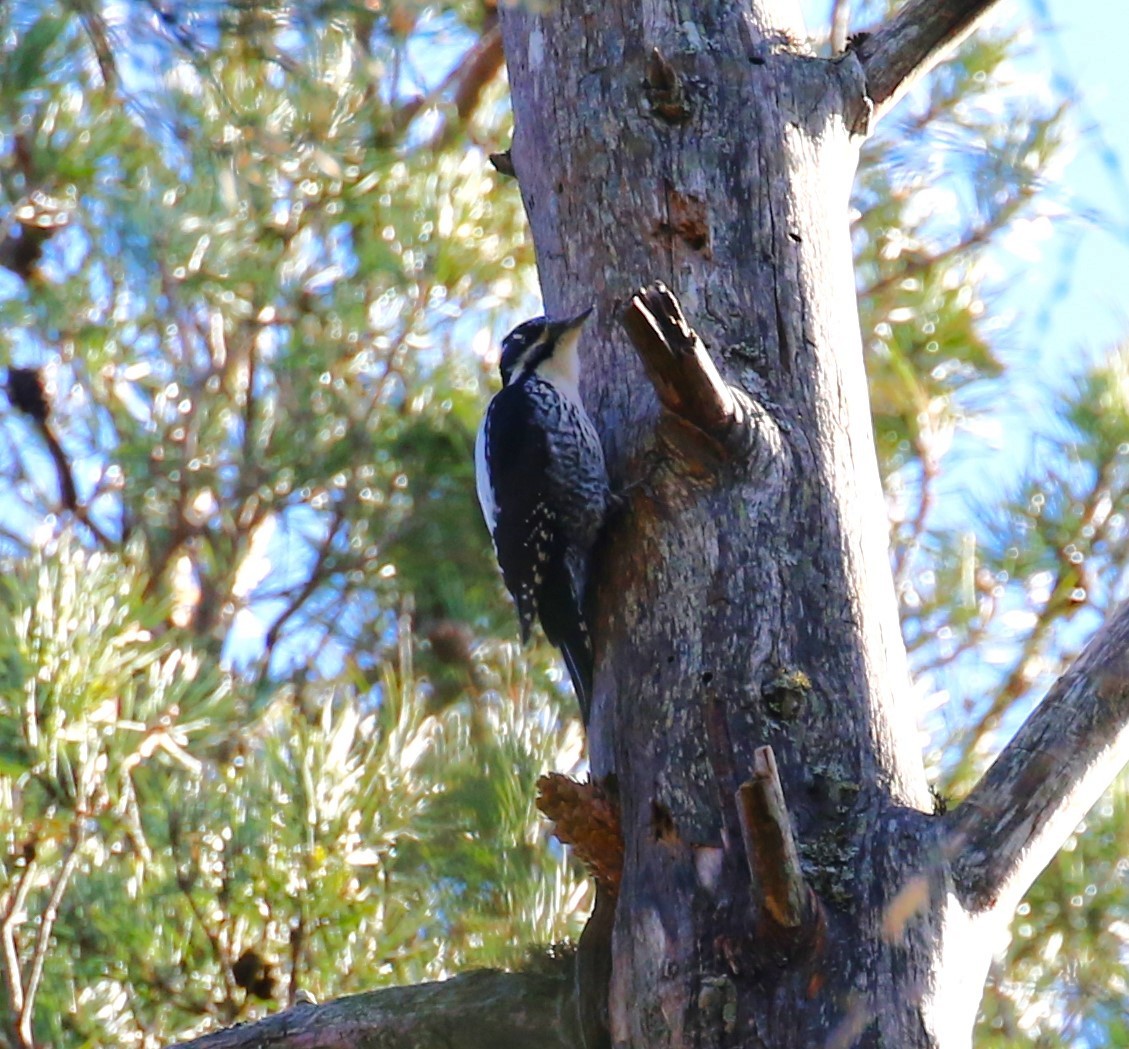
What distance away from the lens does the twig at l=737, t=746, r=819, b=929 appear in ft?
4.02

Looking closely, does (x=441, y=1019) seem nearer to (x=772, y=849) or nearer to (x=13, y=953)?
(x=772, y=849)

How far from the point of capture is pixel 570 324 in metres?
1.97

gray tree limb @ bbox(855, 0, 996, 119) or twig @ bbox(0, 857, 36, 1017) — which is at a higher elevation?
gray tree limb @ bbox(855, 0, 996, 119)

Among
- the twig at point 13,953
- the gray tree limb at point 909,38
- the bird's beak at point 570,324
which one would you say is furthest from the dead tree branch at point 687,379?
the twig at point 13,953

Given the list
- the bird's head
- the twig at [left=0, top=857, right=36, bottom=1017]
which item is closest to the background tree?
the twig at [left=0, top=857, right=36, bottom=1017]

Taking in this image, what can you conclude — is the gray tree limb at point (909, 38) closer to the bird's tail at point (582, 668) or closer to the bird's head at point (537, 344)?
the bird's head at point (537, 344)

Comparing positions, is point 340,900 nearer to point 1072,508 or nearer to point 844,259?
point 844,259

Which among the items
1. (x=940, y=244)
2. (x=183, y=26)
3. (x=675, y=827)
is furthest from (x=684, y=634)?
(x=940, y=244)

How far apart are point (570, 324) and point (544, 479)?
1.31 ft

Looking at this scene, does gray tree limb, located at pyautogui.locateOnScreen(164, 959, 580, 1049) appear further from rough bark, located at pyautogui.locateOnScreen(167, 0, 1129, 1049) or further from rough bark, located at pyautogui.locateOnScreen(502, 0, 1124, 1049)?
rough bark, located at pyautogui.locateOnScreen(502, 0, 1124, 1049)

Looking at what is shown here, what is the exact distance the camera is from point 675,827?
4.83ft

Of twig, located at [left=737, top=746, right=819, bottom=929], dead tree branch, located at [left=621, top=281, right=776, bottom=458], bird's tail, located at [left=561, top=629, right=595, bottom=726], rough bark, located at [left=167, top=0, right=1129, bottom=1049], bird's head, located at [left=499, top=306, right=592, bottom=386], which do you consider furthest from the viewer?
bird's head, located at [left=499, top=306, right=592, bottom=386]

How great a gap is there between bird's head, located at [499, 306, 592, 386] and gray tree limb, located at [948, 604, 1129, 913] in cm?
77

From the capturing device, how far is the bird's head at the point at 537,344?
2.01 m
